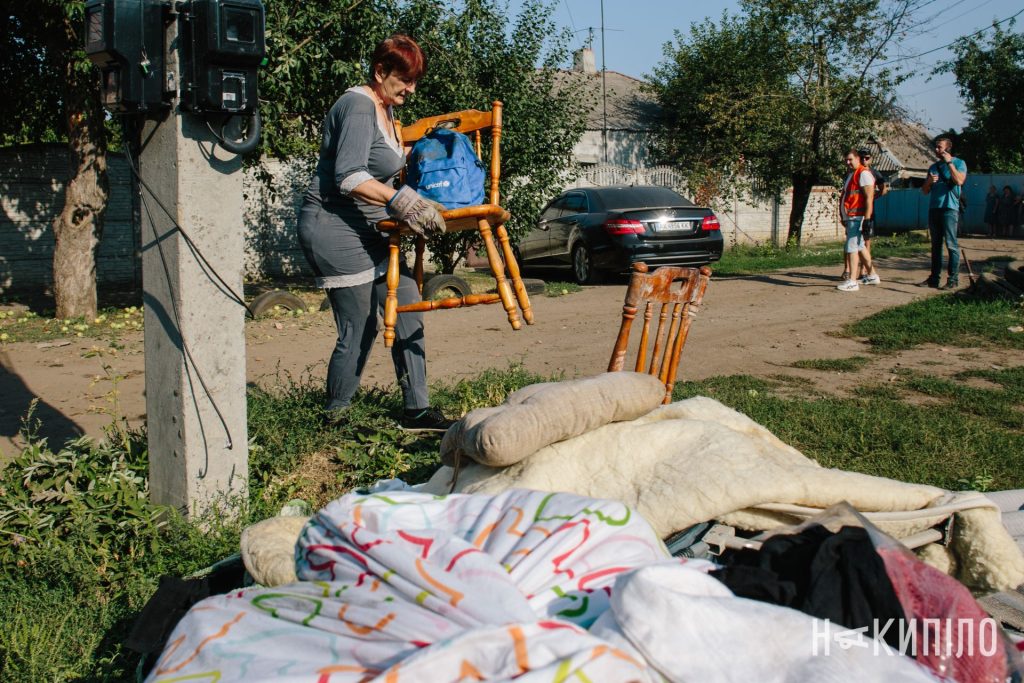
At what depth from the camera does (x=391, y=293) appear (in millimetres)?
4656

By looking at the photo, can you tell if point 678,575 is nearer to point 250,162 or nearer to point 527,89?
point 250,162

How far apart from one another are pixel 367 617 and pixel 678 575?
0.67 meters

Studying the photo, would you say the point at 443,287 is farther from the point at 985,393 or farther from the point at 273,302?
the point at 985,393

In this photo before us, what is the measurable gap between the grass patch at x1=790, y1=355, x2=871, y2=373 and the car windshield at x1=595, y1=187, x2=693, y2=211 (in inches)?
251

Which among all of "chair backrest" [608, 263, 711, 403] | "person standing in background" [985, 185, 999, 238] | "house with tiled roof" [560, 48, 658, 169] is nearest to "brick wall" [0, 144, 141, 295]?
"chair backrest" [608, 263, 711, 403]

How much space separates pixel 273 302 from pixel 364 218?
621 cm

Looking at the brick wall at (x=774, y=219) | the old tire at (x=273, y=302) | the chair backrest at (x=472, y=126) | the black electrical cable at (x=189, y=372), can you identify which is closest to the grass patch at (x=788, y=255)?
the brick wall at (x=774, y=219)

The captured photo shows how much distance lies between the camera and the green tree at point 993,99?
34.1 meters

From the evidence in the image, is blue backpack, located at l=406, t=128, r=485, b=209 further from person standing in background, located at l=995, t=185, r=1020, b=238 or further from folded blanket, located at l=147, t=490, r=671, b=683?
person standing in background, located at l=995, t=185, r=1020, b=238

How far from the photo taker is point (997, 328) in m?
8.77

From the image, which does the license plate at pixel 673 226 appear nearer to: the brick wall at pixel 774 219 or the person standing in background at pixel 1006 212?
the brick wall at pixel 774 219

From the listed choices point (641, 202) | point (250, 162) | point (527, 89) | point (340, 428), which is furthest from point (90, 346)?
point (641, 202)

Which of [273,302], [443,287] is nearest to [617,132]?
[443,287]

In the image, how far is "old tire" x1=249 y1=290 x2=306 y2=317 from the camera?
34.3 ft
